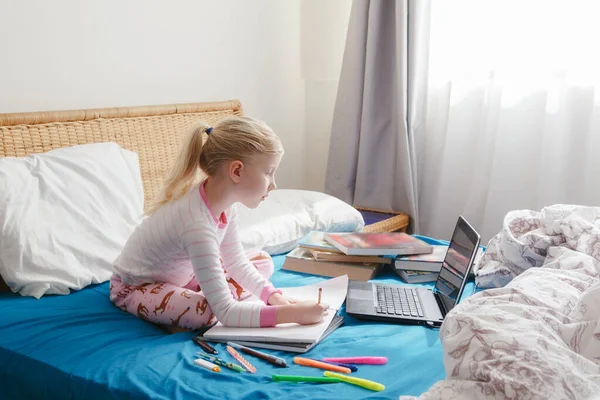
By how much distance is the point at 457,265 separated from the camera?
154 cm

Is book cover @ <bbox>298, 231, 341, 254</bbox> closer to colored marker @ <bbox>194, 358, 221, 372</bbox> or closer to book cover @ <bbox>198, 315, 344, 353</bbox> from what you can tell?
book cover @ <bbox>198, 315, 344, 353</bbox>

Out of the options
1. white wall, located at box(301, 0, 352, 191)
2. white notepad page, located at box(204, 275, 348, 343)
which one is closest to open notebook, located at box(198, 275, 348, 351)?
white notepad page, located at box(204, 275, 348, 343)

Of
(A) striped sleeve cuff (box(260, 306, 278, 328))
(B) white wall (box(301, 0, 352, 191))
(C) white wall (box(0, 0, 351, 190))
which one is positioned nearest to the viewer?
(A) striped sleeve cuff (box(260, 306, 278, 328))

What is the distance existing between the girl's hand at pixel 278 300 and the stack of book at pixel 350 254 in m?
0.32

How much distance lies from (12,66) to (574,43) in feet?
6.69

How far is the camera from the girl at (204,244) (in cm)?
134

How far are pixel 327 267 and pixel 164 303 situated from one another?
560 mm

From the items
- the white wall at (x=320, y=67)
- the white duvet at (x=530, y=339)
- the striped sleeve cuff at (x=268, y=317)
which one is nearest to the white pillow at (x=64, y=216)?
the striped sleeve cuff at (x=268, y=317)

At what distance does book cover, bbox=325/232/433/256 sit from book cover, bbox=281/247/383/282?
5 centimetres

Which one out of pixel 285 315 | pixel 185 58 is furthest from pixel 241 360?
pixel 185 58

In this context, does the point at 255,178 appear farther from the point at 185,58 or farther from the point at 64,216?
the point at 185,58

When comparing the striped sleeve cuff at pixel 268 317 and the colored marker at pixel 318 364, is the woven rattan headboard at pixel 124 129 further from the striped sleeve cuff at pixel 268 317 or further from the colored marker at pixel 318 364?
the colored marker at pixel 318 364

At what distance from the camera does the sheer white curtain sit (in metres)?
2.43

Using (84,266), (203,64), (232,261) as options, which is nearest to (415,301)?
(232,261)
